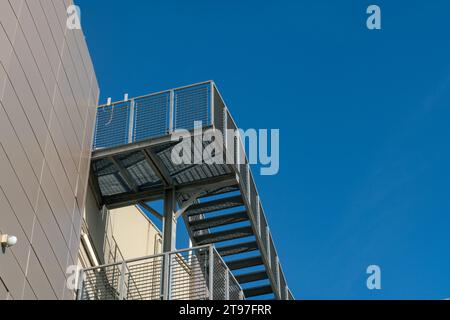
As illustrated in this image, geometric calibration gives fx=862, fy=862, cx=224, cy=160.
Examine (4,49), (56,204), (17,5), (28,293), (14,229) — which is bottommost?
(28,293)

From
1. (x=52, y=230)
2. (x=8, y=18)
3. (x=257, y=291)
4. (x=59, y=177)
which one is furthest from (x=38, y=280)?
(x=257, y=291)

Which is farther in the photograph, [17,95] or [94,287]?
[94,287]

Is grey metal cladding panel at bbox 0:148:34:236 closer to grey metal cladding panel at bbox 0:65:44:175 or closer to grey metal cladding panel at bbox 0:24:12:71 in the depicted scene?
grey metal cladding panel at bbox 0:65:44:175

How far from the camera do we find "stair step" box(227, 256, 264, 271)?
2145 centimetres

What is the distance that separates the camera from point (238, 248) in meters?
21.3

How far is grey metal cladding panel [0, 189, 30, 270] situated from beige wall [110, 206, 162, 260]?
303 inches

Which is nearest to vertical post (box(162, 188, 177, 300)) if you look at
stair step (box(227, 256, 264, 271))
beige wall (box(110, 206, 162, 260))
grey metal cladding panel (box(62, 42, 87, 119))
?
beige wall (box(110, 206, 162, 260))

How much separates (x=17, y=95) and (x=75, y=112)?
3797 mm

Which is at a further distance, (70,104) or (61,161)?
(70,104)

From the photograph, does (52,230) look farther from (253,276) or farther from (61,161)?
(253,276)

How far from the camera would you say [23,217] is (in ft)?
43.8

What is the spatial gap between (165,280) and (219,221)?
15.0 ft
